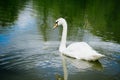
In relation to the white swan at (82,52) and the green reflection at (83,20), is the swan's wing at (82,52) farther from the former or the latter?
the green reflection at (83,20)

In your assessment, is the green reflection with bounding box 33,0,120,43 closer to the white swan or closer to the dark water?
the dark water

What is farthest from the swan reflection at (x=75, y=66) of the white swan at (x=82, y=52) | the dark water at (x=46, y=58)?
the white swan at (x=82, y=52)

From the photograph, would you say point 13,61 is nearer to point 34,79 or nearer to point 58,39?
point 34,79

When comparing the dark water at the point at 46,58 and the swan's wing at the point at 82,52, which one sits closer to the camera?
the dark water at the point at 46,58

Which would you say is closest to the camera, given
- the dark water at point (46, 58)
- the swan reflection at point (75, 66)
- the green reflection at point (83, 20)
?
the dark water at point (46, 58)

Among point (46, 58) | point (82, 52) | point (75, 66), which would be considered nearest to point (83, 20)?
point (82, 52)

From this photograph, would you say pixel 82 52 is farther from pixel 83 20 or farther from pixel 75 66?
pixel 83 20

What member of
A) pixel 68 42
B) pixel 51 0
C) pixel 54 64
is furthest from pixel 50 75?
pixel 51 0

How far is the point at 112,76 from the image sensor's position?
12.4 metres

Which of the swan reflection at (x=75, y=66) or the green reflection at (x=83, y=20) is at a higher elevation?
the green reflection at (x=83, y=20)

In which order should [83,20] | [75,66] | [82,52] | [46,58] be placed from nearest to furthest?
1. [75,66]
2. [46,58]
3. [82,52]
4. [83,20]

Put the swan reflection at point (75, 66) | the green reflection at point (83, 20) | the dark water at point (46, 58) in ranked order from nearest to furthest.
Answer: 1. the dark water at point (46, 58)
2. the swan reflection at point (75, 66)
3. the green reflection at point (83, 20)

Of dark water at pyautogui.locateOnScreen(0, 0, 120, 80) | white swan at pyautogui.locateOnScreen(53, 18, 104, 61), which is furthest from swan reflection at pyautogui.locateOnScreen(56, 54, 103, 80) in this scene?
white swan at pyautogui.locateOnScreen(53, 18, 104, 61)

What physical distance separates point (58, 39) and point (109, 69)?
19.7 ft
